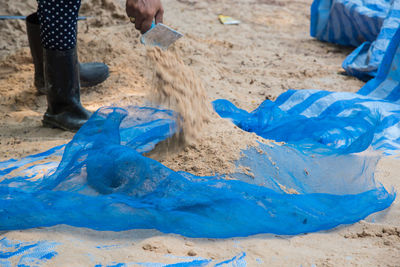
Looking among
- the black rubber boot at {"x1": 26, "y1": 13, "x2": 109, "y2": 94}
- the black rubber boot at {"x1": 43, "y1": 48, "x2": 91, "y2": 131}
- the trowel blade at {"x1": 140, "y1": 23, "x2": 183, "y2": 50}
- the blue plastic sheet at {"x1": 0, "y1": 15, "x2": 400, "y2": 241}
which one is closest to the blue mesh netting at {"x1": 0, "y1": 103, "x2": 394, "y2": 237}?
the blue plastic sheet at {"x1": 0, "y1": 15, "x2": 400, "y2": 241}

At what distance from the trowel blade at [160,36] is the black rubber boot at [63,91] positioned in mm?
544

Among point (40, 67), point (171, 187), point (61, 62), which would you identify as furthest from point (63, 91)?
point (171, 187)

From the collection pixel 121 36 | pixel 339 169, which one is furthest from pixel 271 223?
pixel 121 36

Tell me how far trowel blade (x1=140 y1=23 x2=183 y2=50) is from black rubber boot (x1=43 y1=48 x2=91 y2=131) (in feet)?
1.79

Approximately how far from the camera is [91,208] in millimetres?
1258

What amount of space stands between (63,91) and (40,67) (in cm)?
51

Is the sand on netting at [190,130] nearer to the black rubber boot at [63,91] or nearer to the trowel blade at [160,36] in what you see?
the trowel blade at [160,36]

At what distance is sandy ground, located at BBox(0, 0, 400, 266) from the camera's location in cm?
118

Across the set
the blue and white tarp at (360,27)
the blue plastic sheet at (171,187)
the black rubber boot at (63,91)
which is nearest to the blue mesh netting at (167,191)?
the blue plastic sheet at (171,187)

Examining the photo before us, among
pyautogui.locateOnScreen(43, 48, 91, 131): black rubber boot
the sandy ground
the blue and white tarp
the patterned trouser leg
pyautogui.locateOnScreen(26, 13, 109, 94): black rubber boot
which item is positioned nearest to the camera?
the sandy ground

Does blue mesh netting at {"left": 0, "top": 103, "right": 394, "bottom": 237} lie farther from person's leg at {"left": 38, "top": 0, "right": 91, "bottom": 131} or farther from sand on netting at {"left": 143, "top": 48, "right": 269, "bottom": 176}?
person's leg at {"left": 38, "top": 0, "right": 91, "bottom": 131}

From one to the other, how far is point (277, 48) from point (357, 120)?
209 centimetres

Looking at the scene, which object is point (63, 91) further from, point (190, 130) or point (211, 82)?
point (211, 82)

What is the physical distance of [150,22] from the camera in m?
1.69
